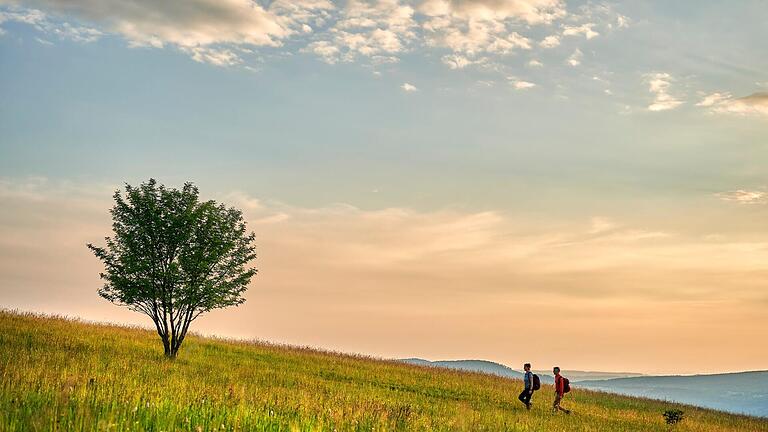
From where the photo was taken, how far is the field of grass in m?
9.37

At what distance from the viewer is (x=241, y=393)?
14430mm

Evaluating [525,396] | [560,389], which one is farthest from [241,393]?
[560,389]

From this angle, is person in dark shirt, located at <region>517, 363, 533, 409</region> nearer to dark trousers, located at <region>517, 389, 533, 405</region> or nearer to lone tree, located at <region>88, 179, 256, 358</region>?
dark trousers, located at <region>517, 389, 533, 405</region>

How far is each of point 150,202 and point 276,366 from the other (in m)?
10.9

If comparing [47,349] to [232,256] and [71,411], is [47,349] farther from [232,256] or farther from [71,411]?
[71,411]

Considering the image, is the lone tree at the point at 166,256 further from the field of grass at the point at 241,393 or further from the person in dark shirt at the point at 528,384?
the person in dark shirt at the point at 528,384

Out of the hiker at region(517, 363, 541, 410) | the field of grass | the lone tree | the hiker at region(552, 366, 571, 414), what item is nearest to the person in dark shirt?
the hiker at region(517, 363, 541, 410)

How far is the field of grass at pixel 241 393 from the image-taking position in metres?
9.37

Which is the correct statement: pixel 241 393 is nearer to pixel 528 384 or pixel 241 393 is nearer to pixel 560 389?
pixel 528 384

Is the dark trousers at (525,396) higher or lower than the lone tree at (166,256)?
lower

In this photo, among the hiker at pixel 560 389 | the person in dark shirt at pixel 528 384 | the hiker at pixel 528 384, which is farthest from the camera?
the hiker at pixel 560 389

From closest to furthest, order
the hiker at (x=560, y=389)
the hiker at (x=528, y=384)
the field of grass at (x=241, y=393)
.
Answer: the field of grass at (x=241, y=393) → the hiker at (x=528, y=384) → the hiker at (x=560, y=389)

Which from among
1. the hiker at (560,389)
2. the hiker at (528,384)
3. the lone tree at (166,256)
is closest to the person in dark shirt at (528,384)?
the hiker at (528,384)

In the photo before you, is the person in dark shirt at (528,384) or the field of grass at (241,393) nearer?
the field of grass at (241,393)
